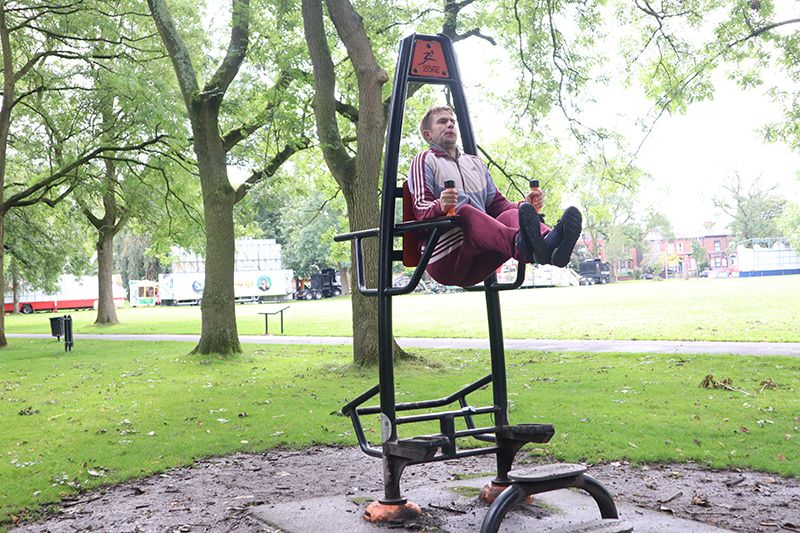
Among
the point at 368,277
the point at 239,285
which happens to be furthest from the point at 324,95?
the point at 239,285

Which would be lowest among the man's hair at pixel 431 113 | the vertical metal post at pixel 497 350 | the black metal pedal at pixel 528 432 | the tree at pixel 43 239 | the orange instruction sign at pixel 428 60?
the black metal pedal at pixel 528 432

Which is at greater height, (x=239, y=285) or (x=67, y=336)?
(x=239, y=285)

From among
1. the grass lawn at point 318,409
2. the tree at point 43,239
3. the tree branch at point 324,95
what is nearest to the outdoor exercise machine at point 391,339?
the grass lawn at point 318,409

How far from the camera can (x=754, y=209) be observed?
104 metres

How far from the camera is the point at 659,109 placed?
1581 centimetres

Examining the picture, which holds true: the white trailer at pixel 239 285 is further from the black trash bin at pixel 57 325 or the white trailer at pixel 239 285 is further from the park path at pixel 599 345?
the park path at pixel 599 345

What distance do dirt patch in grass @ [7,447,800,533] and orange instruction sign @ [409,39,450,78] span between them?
325 centimetres

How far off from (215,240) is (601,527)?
1543cm

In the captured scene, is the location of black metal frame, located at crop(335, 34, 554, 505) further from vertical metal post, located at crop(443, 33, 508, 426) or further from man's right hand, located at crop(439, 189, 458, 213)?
man's right hand, located at crop(439, 189, 458, 213)

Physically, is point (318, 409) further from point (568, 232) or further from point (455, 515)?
point (568, 232)

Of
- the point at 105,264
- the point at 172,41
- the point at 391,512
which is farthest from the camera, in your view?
the point at 105,264

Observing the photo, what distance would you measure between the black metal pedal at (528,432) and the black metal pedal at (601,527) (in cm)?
86

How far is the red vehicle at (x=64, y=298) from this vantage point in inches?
2709

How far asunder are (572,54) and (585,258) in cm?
7773
